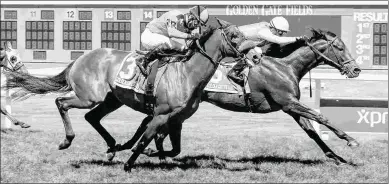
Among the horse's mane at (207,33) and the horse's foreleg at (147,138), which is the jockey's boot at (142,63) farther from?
the horse's mane at (207,33)

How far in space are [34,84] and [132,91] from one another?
1310 millimetres

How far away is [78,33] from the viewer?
66.9 ft

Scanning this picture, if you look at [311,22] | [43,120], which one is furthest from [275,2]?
[43,120]

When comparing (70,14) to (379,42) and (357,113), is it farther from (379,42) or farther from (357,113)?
(357,113)

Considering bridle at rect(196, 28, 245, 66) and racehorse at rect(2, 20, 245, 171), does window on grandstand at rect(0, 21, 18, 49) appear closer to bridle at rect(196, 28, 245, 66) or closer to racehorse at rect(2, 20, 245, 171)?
racehorse at rect(2, 20, 245, 171)

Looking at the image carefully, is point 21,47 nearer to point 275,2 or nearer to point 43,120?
point 43,120

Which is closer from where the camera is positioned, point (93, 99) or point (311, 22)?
point (93, 99)

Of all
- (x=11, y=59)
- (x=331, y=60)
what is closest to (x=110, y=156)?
(x=331, y=60)

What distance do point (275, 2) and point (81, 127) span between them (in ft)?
32.7

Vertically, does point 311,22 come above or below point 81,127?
above

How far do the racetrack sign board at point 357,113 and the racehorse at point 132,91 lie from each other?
4530 mm

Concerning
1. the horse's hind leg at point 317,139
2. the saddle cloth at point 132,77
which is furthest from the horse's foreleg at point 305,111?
the saddle cloth at point 132,77

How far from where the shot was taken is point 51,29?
20.8 m

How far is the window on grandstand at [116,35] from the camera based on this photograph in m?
19.9
